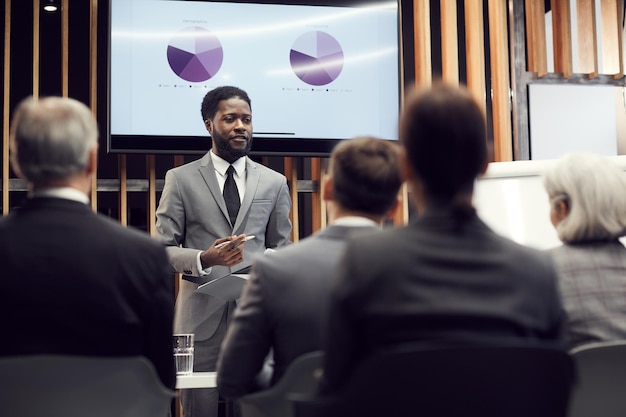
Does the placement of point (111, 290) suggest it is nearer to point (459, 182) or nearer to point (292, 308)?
point (292, 308)

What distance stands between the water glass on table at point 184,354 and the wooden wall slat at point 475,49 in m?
3.19

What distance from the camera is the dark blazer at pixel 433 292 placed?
141cm

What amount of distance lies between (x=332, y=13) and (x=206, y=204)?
68.6 inches

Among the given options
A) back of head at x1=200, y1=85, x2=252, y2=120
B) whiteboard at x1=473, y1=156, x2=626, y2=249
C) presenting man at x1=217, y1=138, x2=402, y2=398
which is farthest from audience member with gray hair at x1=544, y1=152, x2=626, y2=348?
back of head at x1=200, y1=85, x2=252, y2=120

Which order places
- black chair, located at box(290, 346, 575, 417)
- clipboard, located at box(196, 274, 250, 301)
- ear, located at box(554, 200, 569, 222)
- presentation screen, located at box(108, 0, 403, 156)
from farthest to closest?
1. presentation screen, located at box(108, 0, 403, 156)
2. clipboard, located at box(196, 274, 250, 301)
3. ear, located at box(554, 200, 569, 222)
4. black chair, located at box(290, 346, 575, 417)

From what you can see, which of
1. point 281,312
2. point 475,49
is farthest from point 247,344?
point 475,49

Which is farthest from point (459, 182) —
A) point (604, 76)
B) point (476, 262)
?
point (604, 76)

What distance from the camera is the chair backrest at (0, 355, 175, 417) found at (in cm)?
154

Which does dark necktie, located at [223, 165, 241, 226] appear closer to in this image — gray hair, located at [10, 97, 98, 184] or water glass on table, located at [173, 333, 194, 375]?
water glass on table, located at [173, 333, 194, 375]

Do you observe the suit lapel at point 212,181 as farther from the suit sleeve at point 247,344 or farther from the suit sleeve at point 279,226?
the suit sleeve at point 247,344

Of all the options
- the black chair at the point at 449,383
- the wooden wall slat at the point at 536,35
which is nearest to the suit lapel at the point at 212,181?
the black chair at the point at 449,383

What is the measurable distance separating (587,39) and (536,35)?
420mm

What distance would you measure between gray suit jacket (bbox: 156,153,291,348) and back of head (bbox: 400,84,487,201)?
2.15 metres

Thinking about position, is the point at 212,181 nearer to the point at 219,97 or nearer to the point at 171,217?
the point at 171,217
